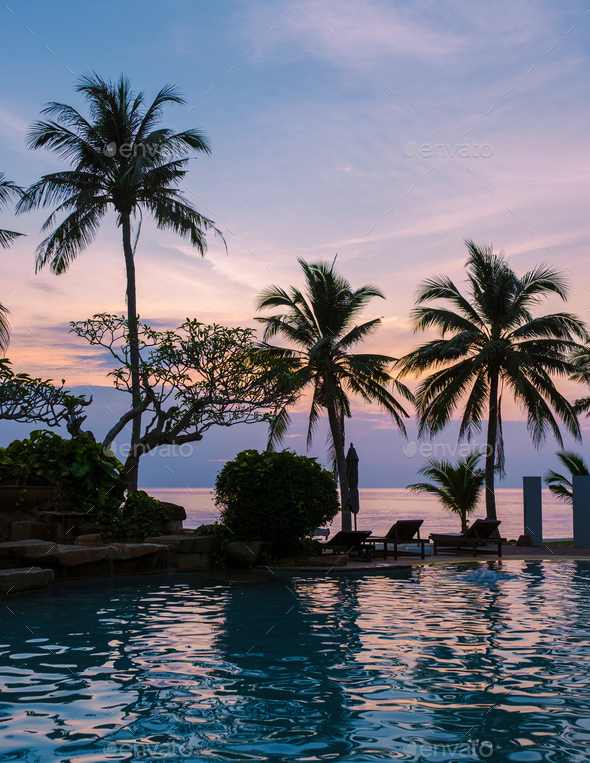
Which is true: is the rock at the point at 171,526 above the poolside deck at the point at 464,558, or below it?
above

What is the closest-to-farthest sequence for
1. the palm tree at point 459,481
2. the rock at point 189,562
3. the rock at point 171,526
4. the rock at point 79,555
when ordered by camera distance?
the rock at point 79,555 → the rock at point 189,562 → the rock at point 171,526 → the palm tree at point 459,481

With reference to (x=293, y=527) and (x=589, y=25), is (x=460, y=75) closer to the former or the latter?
(x=589, y=25)

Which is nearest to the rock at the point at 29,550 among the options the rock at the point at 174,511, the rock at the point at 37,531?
the rock at the point at 37,531

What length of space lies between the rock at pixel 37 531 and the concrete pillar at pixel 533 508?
13269mm

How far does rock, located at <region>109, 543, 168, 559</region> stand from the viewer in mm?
12297

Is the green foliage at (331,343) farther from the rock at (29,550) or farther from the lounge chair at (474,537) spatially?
the rock at (29,550)

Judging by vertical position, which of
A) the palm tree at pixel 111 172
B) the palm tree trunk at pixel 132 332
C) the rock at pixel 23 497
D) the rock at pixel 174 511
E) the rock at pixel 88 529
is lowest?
the rock at pixel 88 529

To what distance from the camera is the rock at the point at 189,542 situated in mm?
13328

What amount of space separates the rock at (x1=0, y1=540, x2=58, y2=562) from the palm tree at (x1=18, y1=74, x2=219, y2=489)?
1147cm

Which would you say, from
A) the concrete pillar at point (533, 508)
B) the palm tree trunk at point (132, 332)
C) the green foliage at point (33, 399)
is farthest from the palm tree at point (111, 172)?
the concrete pillar at point (533, 508)

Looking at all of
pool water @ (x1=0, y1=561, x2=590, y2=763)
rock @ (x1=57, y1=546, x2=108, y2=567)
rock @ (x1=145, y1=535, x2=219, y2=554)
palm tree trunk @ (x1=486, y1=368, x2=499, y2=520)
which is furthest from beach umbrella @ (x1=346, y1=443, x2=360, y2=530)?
pool water @ (x1=0, y1=561, x2=590, y2=763)

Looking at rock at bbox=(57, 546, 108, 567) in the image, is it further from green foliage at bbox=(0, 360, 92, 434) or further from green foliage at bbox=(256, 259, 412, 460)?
green foliage at bbox=(256, 259, 412, 460)

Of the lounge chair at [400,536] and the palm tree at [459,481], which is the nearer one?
the lounge chair at [400,536]

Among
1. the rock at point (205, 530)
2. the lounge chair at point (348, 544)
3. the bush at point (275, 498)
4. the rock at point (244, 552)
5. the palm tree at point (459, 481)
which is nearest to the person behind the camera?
the rock at point (244, 552)
